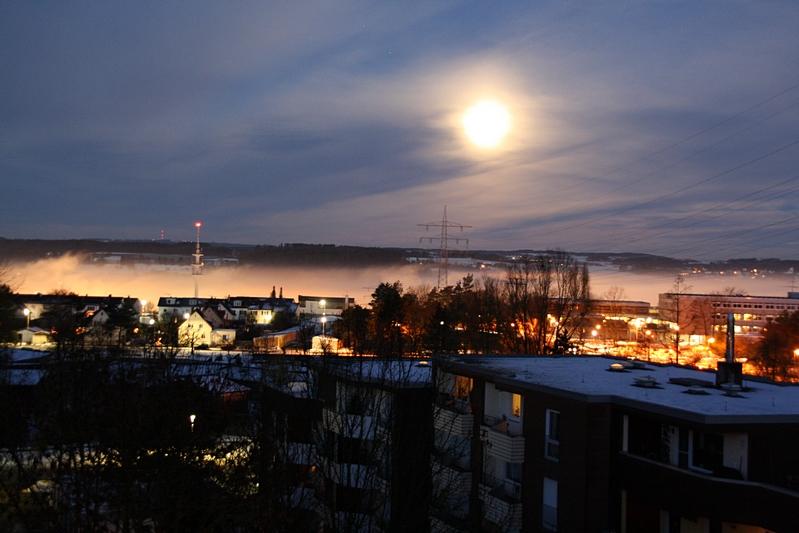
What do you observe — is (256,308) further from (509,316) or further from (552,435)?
(552,435)

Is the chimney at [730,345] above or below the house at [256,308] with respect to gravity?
above

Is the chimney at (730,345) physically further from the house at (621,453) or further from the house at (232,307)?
the house at (232,307)

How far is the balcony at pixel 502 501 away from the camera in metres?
11.0

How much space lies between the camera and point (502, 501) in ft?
36.7

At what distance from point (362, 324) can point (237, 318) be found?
35.3m

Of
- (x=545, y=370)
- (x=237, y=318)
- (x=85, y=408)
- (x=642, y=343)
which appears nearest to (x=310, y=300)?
(x=237, y=318)

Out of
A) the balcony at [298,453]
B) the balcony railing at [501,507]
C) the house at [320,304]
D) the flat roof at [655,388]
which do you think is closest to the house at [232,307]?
the house at [320,304]

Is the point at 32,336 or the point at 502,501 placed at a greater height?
the point at 502,501

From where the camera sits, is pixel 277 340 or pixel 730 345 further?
pixel 277 340

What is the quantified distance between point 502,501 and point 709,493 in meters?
3.70

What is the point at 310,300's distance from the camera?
77188mm

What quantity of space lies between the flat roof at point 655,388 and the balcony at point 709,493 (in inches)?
33.7

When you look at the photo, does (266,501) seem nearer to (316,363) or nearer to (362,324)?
(316,363)

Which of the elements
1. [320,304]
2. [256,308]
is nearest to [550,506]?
[256,308]
